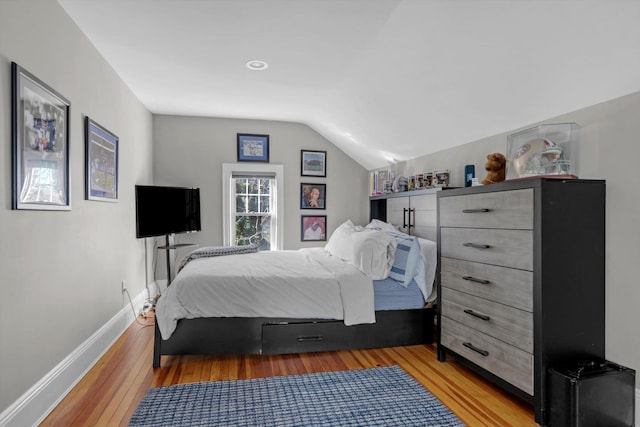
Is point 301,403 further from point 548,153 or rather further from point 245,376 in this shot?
point 548,153

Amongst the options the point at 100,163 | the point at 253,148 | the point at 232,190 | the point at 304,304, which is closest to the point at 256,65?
the point at 100,163

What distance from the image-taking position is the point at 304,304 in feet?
9.15

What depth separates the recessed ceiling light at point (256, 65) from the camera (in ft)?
10.7

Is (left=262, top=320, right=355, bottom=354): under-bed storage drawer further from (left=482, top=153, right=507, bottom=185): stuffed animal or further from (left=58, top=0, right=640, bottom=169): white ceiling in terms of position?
(left=58, top=0, right=640, bottom=169): white ceiling

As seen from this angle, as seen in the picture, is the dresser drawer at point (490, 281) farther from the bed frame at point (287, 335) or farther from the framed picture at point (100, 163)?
the framed picture at point (100, 163)

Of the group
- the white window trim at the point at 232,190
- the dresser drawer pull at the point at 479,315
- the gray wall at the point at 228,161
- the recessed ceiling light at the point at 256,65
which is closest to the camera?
the dresser drawer pull at the point at 479,315

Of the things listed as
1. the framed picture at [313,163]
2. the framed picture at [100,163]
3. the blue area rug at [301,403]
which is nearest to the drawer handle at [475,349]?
the blue area rug at [301,403]

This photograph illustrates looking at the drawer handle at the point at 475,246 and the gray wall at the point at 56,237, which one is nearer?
the gray wall at the point at 56,237

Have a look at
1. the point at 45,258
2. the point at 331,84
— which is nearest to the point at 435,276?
the point at 331,84

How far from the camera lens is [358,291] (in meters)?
2.86

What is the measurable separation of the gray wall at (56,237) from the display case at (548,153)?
272 cm

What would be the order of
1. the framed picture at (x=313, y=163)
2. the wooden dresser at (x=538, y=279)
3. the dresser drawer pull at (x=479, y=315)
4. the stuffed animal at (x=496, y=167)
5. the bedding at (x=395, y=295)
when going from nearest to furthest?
the wooden dresser at (x=538, y=279) < the dresser drawer pull at (x=479, y=315) < the stuffed animal at (x=496, y=167) < the bedding at (x=395, y=295) < the framed picture at (x=313, y=163)

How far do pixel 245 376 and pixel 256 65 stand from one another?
2531mm

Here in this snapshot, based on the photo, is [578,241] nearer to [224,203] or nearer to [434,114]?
[434,114]
